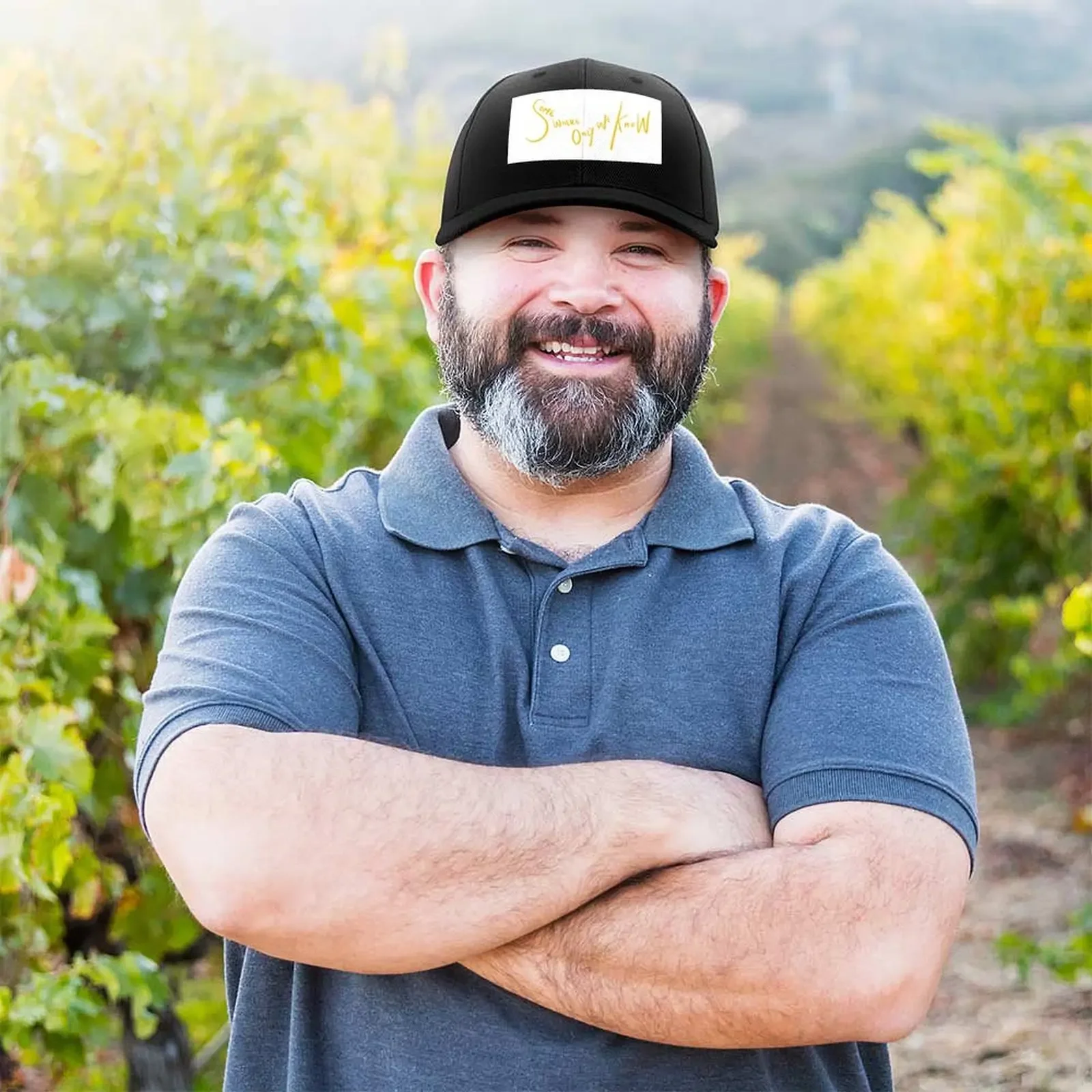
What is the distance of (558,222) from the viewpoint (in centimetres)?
183

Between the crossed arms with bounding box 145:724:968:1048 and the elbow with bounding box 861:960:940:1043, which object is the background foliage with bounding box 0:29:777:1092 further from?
the elbow with bounding box 861:960:940:1043

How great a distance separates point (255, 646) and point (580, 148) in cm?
Answer: 72

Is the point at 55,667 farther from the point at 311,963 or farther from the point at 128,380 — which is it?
the point at 311,963

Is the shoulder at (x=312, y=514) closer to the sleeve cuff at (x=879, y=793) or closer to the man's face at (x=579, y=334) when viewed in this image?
the man's face at (x=579, y=334)

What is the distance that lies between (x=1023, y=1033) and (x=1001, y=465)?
290cm

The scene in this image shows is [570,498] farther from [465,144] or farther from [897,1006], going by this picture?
[897,1006]

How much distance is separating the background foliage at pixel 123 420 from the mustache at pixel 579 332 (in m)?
0.69

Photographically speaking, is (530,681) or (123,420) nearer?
(530,681)

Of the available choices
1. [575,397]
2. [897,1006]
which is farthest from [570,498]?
[897,1006]

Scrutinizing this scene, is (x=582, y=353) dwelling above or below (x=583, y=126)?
below

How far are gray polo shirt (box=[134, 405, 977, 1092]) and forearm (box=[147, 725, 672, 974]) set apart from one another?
0.09 metres

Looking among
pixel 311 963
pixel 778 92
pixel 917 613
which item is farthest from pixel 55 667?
pixel 778 92

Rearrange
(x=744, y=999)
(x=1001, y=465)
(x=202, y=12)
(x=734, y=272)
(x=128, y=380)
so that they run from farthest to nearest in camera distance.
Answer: (x=734, y=272), (x=1001, y=465), (x=202, y=12), (x=128, y=380), (x=744, y=999)

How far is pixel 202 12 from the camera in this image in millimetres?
3652
